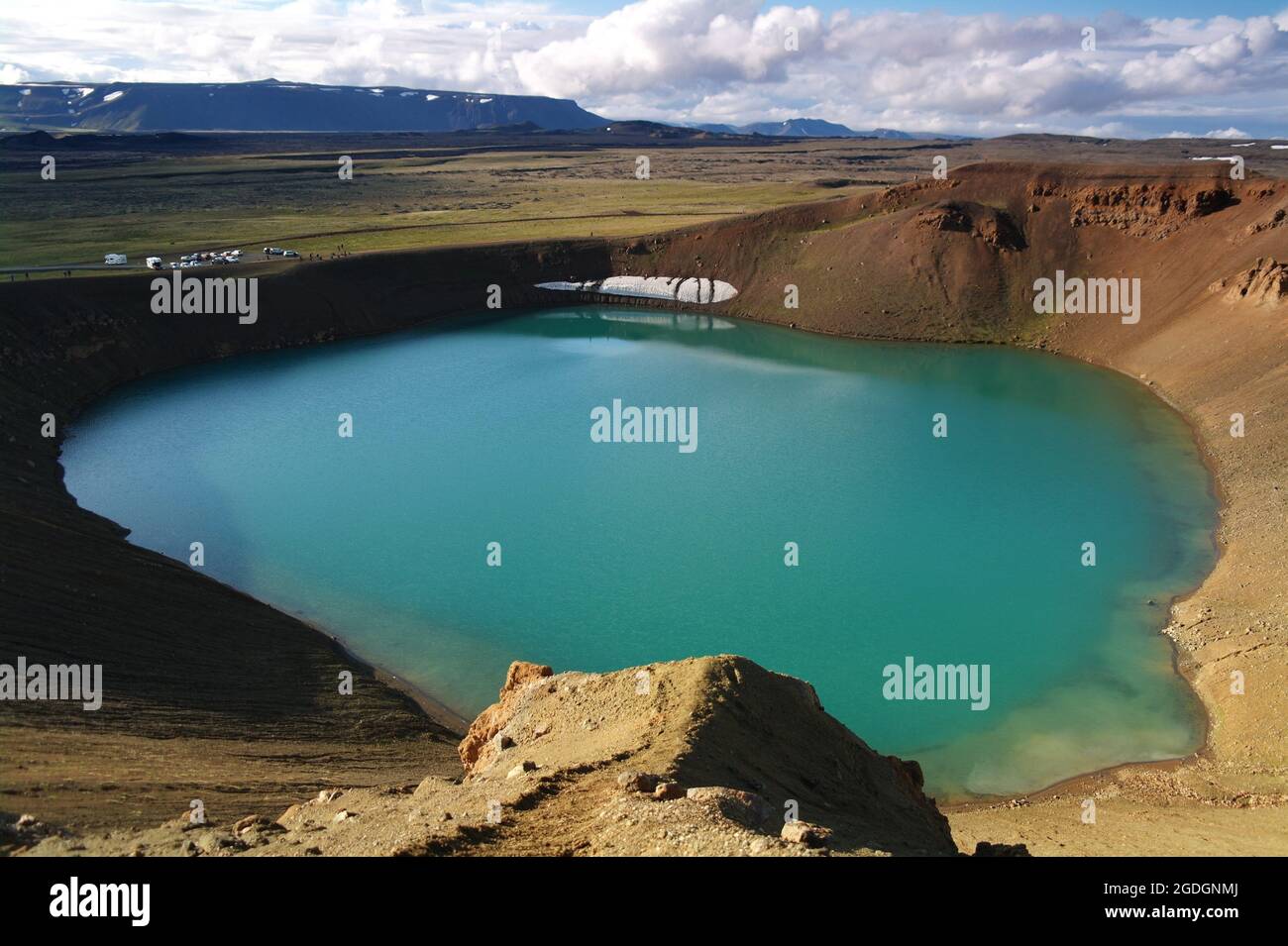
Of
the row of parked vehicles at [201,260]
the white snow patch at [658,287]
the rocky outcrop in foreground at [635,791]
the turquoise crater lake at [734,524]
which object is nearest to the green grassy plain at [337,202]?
the row of parked vehicles at [201,260]

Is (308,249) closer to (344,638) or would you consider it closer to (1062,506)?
(344,638)

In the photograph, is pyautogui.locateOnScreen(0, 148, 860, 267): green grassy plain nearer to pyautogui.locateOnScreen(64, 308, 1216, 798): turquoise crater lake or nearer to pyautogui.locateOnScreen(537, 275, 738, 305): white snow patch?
pyautogui.locateOnScreen(537, 275, 738, 305): white snow patch

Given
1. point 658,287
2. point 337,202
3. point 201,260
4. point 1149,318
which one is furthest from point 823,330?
point 337,202

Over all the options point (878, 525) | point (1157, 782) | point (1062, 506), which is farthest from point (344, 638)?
point (1062, 506)

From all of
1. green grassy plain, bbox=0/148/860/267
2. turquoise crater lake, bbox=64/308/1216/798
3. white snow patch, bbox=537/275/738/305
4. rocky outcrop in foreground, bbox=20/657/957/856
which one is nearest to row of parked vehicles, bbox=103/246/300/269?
green grassy plain, bbox=0/148/860/267

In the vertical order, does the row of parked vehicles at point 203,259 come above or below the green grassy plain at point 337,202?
below

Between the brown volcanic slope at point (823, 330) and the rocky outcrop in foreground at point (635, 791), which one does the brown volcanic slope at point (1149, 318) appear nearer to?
the brown volcanic slope at point (823, 330)
